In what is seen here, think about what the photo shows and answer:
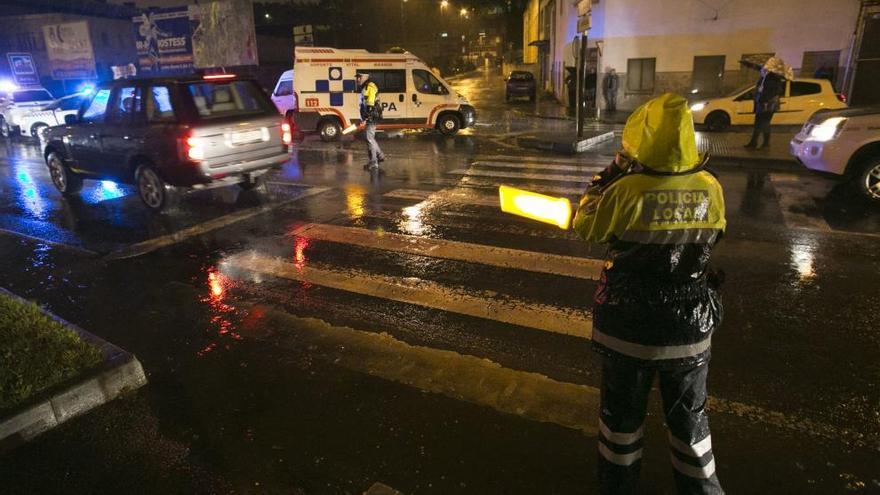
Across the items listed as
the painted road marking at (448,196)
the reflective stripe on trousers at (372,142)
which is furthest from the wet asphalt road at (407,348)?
the reflective stripe on trousers at (372,142)

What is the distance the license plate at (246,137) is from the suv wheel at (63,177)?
13.0 ft

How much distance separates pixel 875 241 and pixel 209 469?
7135mm

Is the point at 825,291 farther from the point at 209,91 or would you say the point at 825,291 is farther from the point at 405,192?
the point at 209,91

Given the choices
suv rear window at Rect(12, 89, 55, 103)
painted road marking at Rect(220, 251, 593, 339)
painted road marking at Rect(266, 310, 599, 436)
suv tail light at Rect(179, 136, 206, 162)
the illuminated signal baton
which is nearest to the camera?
the illuminated signal baton

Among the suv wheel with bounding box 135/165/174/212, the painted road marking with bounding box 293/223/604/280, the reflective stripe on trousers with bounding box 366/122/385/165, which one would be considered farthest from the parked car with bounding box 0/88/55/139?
the painted road marking with bounding box 293/223/604/280

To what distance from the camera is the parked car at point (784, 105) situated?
15.2 m

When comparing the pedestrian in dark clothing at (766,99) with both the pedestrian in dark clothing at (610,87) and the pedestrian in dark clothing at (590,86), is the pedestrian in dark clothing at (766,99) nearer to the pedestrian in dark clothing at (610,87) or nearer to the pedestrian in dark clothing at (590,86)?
the pedestrian in dark clothing at (610,87)

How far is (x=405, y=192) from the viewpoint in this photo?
948cm

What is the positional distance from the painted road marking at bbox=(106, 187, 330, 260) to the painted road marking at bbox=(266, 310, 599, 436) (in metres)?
3.32

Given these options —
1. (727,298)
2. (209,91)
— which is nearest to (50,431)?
(727,298)

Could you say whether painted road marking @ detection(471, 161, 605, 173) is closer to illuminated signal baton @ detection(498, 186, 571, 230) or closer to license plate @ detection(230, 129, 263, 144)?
license plate @ detection(230, 129, 263, 144)

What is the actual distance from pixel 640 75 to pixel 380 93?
35.3 feet

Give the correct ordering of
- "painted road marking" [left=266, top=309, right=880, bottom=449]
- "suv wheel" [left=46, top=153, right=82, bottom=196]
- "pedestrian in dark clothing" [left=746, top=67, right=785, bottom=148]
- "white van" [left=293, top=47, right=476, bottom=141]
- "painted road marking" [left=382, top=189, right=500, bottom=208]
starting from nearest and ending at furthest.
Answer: "painted road marking" [left=266, top=309, right=880, bottom=449]
"painted road marking" [left=382, top=189, right=500, bottom=208]
"suv wheel" [left=46, top=153, right=82, bottom=196]
"pedestrian in dark clothing" [left=746, top=67, right=785, bottom=148]
"white van" [left=293, top=47, right=476, bottom=141]

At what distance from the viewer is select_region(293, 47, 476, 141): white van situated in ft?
52.3
